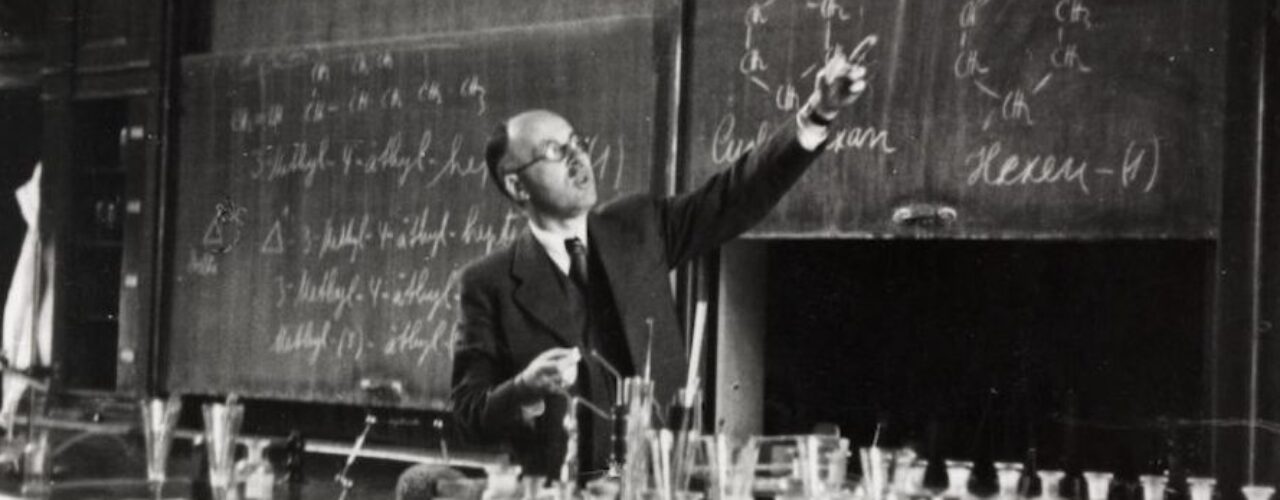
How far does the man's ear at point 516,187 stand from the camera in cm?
348

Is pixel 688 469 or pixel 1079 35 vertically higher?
pixel 1079 35

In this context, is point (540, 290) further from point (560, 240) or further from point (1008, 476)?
point (1008, 476)

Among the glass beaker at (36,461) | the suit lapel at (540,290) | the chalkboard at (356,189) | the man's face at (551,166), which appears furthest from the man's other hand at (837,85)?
the glass beaker at (36,461)

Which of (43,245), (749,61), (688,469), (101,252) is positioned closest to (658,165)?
(749,61)

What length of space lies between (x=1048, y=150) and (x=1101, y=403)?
436 mm

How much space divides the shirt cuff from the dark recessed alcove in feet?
0.60

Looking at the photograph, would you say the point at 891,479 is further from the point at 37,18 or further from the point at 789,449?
the point at 37,18

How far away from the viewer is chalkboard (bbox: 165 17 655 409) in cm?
351

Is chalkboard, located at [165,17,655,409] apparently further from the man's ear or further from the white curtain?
the white curtain

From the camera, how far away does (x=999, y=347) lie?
9.59ft

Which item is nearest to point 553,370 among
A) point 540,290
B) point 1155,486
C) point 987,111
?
point 540,290

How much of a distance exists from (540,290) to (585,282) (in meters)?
0.11

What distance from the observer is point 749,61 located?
3207 mm

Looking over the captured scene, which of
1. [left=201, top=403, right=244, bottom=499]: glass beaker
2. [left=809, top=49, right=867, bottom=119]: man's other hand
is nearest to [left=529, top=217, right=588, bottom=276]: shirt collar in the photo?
[left=809, top=49, right=867, bottom=119]: man's other hand
